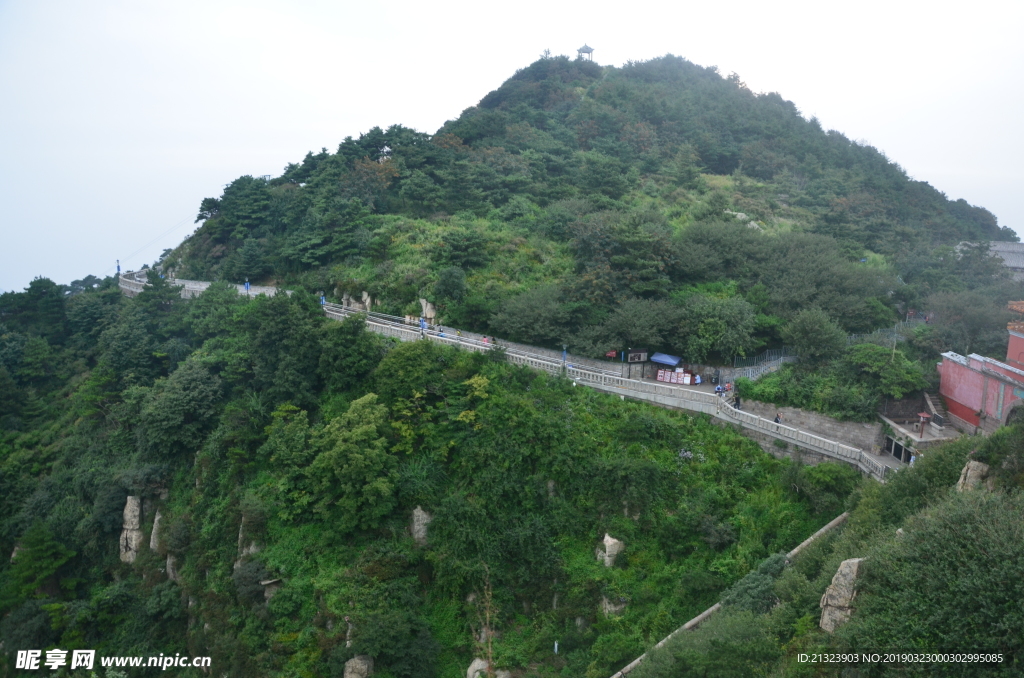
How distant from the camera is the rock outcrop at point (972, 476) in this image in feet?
44.0

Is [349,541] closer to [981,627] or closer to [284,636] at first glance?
[284,636]

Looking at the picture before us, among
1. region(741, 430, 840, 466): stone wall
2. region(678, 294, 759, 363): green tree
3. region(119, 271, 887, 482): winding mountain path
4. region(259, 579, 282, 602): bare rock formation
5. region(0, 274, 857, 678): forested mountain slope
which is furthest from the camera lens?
region(678, 294, 759, 363): green tree

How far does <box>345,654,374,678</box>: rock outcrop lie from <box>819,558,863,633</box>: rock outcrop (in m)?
11.1

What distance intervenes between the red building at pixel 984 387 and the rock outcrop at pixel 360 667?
1941 centimetres

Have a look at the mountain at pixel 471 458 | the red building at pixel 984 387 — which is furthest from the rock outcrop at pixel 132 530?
the red building at pixel 984 387

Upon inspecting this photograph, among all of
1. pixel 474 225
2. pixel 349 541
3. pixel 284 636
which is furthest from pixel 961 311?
pixel 284 636

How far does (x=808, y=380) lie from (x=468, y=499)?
12407mm

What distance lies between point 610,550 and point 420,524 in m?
5.94

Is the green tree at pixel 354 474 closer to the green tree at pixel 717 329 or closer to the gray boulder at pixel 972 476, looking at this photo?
the green tree at pixel 717 329

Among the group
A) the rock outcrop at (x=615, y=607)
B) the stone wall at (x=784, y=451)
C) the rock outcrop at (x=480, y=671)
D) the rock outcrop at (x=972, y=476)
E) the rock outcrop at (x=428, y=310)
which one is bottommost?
the rock outcrop at (x=480, y=671)

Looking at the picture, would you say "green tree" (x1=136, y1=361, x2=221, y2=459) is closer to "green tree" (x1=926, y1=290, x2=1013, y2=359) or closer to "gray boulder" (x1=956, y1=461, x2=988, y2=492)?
"gray boulder" (x1=956, y1=461, x2=988, y2=492)

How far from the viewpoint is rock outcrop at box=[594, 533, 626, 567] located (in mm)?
18062

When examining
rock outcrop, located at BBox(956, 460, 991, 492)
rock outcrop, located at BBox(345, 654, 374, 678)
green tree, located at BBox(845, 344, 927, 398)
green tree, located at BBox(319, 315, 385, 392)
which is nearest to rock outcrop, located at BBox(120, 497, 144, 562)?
green tree, located at BBox(319, 315, 385, 392)

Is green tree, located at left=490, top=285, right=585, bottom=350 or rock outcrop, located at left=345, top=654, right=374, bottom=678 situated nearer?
rock outcrop, located at left=345, top=654, right=374, bottom=678
